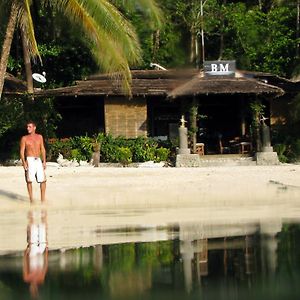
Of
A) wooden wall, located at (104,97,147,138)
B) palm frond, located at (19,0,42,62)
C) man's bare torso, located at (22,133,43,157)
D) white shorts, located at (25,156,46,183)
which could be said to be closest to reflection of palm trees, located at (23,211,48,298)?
white shorts, located at (25,156,46,183)

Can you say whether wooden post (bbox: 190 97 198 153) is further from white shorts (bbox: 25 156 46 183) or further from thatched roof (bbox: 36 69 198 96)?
white shorts (bbox: 25 156 46 183)

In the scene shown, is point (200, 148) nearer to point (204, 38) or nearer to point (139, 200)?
point (139, 200)

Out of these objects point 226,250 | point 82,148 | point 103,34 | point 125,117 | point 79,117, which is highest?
point 103,34

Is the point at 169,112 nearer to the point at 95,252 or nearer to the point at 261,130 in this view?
the point at 261,130

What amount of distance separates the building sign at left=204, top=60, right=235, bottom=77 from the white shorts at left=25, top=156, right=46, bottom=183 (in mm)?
12525

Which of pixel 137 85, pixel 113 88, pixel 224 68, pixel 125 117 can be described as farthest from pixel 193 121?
pixel 113 88

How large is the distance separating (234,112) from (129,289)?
22.9m

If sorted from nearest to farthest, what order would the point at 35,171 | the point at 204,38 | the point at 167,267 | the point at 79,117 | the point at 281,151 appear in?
the point at 167,267 < the point at 35,171 < the point at 281,151 < the point at 79,117 < the point at 204,38

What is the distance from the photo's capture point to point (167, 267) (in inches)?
322

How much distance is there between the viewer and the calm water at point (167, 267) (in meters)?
7.05

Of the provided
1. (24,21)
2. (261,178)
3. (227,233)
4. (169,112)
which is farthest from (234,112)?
(227,233)

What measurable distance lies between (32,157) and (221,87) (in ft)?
38.5

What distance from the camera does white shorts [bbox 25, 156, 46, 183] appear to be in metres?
14.7

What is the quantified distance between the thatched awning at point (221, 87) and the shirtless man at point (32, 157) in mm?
10783
